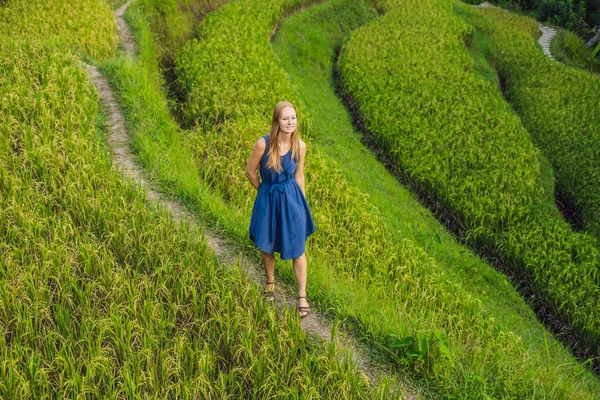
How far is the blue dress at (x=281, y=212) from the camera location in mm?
4188

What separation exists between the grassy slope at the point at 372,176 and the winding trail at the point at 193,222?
1.83 meters

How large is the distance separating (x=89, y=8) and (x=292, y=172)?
10.8m

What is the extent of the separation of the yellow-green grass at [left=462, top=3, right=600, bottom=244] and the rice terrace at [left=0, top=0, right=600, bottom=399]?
82mm

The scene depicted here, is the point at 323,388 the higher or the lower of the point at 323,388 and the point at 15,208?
the lower

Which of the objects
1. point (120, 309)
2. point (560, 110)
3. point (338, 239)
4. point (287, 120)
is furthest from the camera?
point (560, 110)

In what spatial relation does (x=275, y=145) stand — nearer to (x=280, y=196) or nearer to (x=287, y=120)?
(x=287, y=120)

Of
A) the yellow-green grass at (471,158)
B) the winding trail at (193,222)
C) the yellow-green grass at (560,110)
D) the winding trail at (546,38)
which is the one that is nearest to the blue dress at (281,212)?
the winding trail at (193,222)

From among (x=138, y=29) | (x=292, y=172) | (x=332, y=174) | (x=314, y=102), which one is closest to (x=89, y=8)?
(x=138, y=29)

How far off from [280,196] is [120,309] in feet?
5.27

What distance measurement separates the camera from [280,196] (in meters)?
4.20

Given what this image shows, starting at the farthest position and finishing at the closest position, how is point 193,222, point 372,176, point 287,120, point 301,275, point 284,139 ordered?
1. point 372,176
2. point 193,222
3. point 301,275
4. point 284,139
5. point 287,120

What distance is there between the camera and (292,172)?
13.8ft

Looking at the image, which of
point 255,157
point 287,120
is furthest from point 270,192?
point 287,120

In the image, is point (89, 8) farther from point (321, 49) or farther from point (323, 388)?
point (323, 388)
